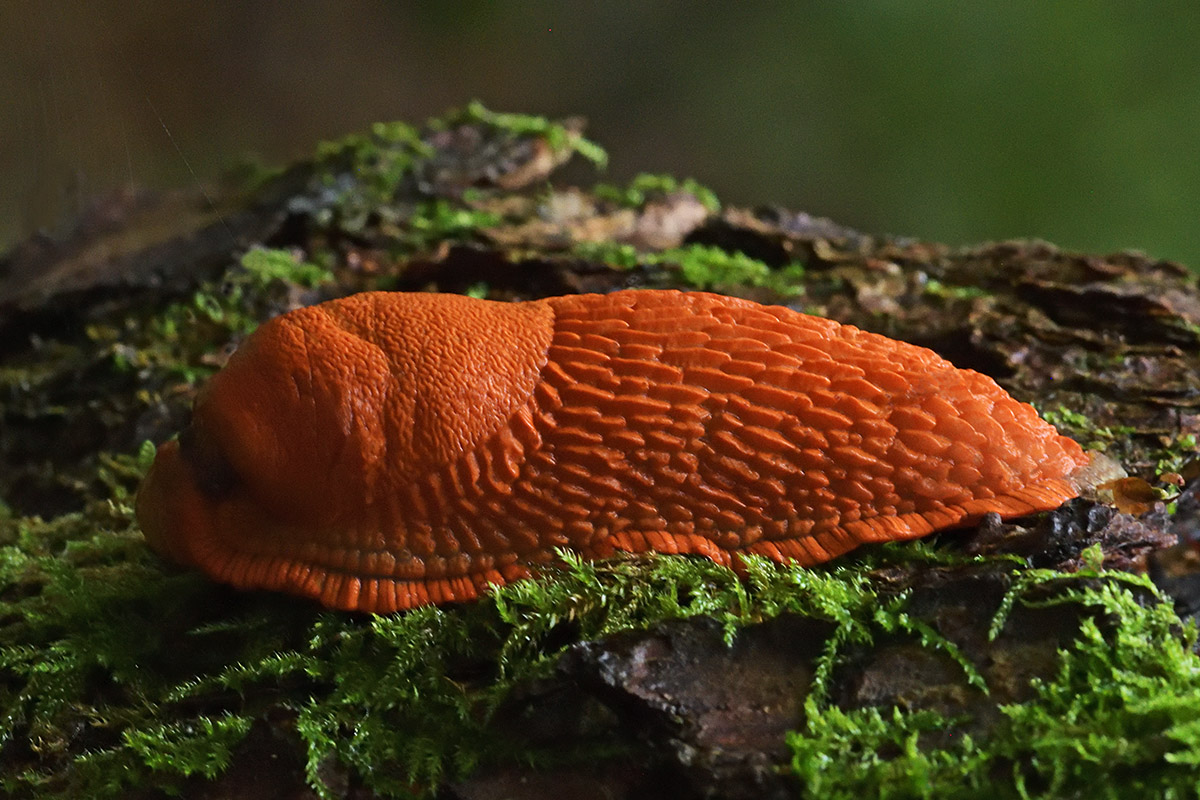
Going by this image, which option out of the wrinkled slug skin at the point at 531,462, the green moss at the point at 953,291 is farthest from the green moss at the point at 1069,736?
the green moss at the point at 953,291

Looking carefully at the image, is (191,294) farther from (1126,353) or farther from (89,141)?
(1126,353)

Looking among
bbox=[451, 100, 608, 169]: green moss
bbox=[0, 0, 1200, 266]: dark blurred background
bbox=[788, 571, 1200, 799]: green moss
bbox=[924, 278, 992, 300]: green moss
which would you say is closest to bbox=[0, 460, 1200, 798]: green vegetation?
bbox=[788, 571, 1200, 799]: green moss

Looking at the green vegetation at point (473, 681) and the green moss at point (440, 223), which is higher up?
the green moss at point (440, 223)

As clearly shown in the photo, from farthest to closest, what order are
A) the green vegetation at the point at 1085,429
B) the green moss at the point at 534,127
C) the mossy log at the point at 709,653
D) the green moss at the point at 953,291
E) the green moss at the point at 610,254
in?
the green moss at the point at 534,127, the green moss at the point at 610,254, the green moss at the point at 953,291, the green vegetation at the point at 1085,429, the mossy log at the point at 709,653

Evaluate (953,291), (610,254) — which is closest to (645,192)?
(610,254)

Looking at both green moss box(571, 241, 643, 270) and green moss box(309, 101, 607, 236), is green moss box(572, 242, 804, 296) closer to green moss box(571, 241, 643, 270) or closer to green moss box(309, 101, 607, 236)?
green moss box(571, 241, 643, 270)

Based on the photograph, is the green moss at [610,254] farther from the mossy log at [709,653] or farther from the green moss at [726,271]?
the mossy log at [709,653]

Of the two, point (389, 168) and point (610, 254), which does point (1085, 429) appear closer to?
point (610, 254)
